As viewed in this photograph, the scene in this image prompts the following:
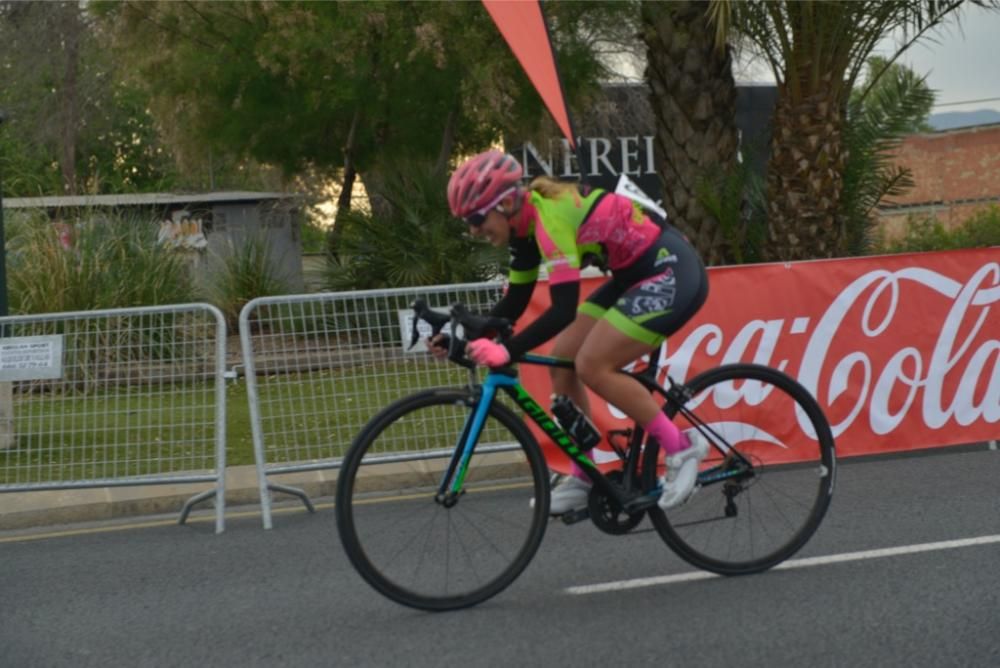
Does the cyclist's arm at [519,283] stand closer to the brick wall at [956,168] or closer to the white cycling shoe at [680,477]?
the white cycling shoe at [680,477]

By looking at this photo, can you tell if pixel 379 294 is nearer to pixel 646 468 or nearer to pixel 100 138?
pixel 646 468

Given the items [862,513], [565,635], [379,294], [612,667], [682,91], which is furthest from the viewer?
[682,91]

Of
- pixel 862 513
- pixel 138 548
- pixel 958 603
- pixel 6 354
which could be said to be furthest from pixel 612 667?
pixel 6 354

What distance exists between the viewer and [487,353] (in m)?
5.28

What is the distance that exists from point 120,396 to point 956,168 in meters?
47.6

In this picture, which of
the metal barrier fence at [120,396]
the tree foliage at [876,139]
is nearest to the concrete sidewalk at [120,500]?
the metal barrier fence at [120,396]

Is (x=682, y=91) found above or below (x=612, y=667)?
above

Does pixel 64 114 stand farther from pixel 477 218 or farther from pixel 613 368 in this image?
pixel 613 368

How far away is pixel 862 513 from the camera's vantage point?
281 inches

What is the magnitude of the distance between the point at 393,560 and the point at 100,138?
134 ft

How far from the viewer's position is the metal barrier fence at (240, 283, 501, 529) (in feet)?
26.9

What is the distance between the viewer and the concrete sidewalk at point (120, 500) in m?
8.42

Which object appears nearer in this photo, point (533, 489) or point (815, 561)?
point (533, 489)

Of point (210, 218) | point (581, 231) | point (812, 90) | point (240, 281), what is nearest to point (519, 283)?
point (581, 231)
